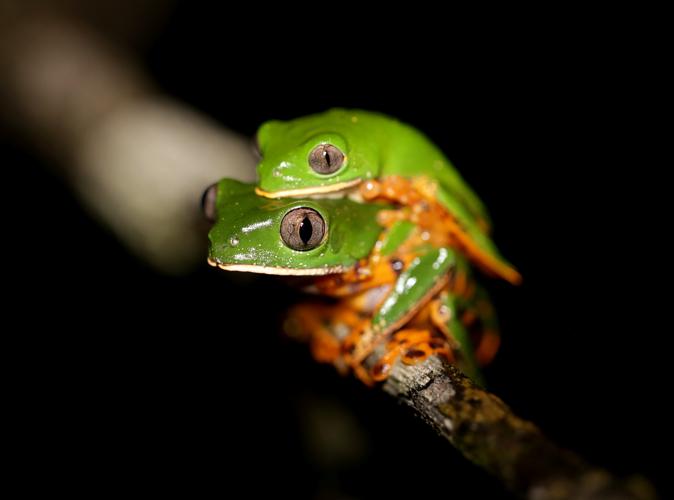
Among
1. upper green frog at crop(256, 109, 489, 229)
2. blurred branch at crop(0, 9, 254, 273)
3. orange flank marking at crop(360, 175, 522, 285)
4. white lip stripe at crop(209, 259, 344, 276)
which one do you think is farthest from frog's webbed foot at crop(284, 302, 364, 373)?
blurred branch at crop(0, 9, 254, 273)

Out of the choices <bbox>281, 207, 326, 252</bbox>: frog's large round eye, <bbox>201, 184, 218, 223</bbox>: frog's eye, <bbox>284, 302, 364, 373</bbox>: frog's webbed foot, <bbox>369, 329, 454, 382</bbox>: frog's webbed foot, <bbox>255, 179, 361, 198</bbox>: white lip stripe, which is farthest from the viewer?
<bbox>284, 302, 364, 373</bbox>: frog's webbed foot

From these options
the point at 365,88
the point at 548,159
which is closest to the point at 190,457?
the point at 548,159

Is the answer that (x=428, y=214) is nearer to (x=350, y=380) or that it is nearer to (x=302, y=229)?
(x=302, y=229)

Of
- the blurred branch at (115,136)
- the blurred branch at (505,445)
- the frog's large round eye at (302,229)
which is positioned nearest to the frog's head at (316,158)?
the frog's large round eye at (302,229)

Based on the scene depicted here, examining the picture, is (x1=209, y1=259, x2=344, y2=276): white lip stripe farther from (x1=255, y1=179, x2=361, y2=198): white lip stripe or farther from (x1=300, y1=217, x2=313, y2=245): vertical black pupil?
(x1=255, y1=179, x2=361, y2=198): white lip stripe

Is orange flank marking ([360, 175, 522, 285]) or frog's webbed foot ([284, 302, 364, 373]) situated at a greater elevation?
orange flank marking ([360, 175, 522, 285])

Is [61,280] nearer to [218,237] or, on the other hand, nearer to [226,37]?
[218,237]
